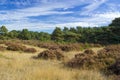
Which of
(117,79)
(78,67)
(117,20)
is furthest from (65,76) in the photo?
(117,20)

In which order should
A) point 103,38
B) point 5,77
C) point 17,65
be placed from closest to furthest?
1. point 5,77
2. point 17,65
3. point 103,38

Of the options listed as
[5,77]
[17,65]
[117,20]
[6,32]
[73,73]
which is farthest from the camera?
[6,32]

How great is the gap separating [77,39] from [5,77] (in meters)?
49.8

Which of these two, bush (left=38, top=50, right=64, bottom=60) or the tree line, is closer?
bush (left=38, top=50, right=64, bottom=60)

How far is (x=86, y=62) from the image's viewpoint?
14.9 meters

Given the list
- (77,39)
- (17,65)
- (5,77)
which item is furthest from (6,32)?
(5,77)

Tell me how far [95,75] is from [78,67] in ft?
9.91

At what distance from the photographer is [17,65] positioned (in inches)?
571

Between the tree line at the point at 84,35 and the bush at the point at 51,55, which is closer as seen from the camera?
the bush at the point at 51,55

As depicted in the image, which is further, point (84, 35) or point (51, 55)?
point (84, 35)

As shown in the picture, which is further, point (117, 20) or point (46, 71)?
point (117, 20)

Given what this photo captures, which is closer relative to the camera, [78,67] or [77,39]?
[78,67]

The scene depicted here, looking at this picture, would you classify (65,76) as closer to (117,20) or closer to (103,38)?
(103,38)

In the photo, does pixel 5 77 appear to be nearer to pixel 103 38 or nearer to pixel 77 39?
pixel 103 38
